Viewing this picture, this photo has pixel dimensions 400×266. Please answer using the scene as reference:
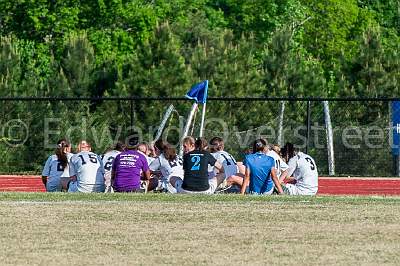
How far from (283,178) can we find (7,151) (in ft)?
43.7

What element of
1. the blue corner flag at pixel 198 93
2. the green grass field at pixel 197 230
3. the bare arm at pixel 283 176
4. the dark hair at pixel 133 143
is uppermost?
the blue corner flag at pixel 198 93

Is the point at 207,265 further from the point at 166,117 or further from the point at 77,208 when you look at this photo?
the point at 166,117

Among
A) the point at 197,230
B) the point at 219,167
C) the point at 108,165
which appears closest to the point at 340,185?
the point at 219,167

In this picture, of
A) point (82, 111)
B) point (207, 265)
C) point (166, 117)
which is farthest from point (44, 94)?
point (207, 265)

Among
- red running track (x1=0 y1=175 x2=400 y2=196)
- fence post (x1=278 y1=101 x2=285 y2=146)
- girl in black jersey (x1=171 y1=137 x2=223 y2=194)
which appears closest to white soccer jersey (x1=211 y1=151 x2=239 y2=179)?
girl in black jersey (x1=171 y1=137 x2=223 y2=194)

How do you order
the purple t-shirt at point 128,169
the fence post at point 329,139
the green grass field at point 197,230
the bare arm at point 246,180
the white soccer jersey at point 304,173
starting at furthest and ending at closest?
the fence post at point 329,139 < the white soccer jersey at point 304,173 < the purple t-shirt at point 128,169 < the bare arm at point 246,180 < the green grass field at point 197,230

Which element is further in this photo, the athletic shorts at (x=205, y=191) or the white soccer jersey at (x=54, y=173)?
the white soccer jersey at (x=54, y=173)

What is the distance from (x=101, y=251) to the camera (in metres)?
13.2

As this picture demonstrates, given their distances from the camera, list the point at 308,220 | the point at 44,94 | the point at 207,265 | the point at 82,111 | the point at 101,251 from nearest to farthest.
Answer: the point at 207,265, the point at 101,251, the point at 308,220, the point at 82,111, the point at 44,94

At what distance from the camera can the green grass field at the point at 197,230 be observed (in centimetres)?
1282

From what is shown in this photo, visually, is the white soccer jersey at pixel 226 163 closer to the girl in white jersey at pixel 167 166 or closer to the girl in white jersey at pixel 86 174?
the girl in white jersey at pixel 167 166

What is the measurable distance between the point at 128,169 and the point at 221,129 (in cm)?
1407

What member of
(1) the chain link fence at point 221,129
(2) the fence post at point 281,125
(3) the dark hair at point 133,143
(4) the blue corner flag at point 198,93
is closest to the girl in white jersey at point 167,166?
(3) the dark hair at point 133,143

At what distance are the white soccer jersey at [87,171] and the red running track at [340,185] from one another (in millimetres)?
5227
